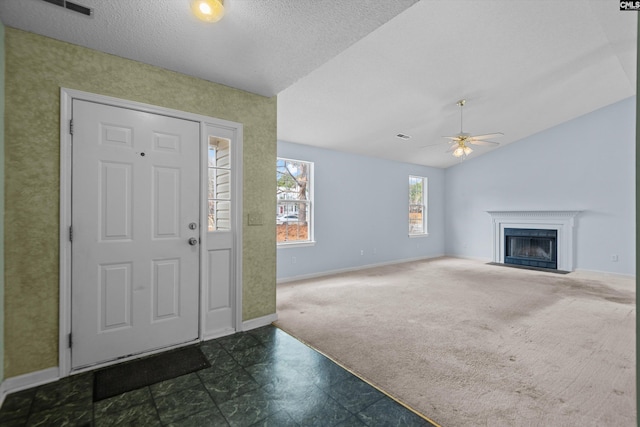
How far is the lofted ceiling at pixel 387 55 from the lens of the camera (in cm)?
193

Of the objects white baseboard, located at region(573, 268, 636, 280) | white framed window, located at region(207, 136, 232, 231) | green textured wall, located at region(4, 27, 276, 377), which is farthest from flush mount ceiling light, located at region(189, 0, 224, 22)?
white baseboard, located at region(573, 268, 636, 280)

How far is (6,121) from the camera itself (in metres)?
1.97

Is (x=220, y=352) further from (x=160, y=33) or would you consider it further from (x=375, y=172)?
(x=375, y=172)

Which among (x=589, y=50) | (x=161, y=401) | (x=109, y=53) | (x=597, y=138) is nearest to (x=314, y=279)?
(x=161, y=401)

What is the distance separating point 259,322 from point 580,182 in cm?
701

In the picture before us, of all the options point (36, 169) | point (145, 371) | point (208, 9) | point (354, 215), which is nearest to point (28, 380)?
point (145, 371)

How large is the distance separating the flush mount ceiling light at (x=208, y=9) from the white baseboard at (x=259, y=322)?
103 inches

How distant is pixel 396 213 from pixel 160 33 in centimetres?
605

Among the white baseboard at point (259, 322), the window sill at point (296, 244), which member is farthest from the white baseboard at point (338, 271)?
the white baseboard at point (259, 322)

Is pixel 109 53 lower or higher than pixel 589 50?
lower

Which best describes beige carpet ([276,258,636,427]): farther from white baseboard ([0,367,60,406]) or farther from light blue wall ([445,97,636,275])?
white baseboard ([0,367,60,406])

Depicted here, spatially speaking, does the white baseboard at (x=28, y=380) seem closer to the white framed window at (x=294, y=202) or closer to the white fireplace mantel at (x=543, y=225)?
the white framed window at (x=294, y=202)

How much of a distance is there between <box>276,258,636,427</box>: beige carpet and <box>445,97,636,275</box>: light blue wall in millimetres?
1027

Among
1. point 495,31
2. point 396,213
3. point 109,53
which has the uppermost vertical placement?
point 495,31
